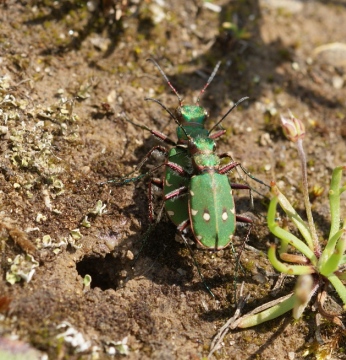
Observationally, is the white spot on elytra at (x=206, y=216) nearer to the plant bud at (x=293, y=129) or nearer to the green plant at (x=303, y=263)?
the green plant at (x=303, y=263)

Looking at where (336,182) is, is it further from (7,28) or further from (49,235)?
(7,28)

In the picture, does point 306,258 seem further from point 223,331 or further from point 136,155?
point 136,155

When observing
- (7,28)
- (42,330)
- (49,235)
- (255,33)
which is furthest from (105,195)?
(255,33)

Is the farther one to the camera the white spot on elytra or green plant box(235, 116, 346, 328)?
the white spot on elytra

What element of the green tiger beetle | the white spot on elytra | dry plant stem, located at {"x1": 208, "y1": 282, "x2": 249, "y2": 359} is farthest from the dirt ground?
the white spot on elytra

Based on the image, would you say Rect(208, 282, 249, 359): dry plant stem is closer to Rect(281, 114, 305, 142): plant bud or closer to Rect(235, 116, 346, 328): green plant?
Rect(235, 116, 346, 328): green plant

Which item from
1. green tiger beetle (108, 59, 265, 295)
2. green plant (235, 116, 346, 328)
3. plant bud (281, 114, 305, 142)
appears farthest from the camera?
plant bud (281, 114, 305, 142)

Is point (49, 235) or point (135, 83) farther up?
point (135, 83)

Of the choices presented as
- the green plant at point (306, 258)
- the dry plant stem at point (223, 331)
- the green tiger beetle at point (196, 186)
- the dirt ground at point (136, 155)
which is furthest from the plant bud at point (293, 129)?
the dry plant stem at point (223, 331)

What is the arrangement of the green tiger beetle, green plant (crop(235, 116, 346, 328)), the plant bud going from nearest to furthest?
green plant (crop(235, 116, 346, 328))
the green tiger beetle
the plant bud
